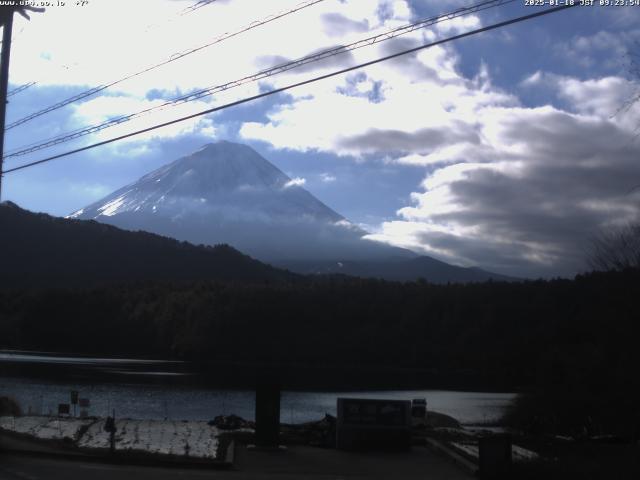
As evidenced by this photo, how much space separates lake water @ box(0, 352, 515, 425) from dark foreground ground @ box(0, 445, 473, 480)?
1927 cm

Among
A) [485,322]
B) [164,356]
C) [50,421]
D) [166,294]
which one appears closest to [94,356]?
[164,356]

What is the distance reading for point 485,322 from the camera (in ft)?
316

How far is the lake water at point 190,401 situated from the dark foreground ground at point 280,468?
63.2 ft

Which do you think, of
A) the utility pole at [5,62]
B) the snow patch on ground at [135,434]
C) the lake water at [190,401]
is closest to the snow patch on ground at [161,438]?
the snow patch on ground at [135,434]

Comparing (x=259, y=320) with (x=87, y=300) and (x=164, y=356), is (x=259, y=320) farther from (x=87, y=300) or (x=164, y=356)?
(x=87, y=300)

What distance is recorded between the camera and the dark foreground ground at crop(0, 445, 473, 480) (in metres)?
14.3

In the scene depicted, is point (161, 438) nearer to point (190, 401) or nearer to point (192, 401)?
point (190, 401)

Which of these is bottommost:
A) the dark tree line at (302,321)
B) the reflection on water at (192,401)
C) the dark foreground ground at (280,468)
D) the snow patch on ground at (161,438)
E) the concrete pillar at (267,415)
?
the reflection on water at (192,401)

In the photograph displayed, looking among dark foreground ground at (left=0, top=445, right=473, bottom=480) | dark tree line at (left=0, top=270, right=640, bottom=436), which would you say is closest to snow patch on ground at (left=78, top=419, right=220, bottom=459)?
dark foreground ground at (left=0, top=445, right=473, bottom=480)

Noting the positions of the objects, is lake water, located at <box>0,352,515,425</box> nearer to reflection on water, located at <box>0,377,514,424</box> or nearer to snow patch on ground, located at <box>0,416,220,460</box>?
reflection on water, located at <box>0,377,514,424</box>

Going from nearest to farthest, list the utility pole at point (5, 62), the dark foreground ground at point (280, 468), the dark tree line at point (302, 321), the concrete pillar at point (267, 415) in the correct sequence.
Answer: the dark foreground ground at point (280, 468), the concrete pillar at point (267, 415), the utility pole at point (5, 62), the dark tree line at point (302, 321)

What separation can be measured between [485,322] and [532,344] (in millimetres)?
38187

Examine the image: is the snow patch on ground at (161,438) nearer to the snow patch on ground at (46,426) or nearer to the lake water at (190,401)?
the snow patch on ground at (46,426)

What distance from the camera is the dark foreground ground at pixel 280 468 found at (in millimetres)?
14347
